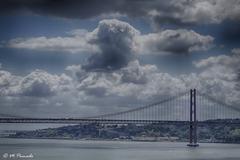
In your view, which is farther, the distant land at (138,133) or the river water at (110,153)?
the distant land at (138,133)

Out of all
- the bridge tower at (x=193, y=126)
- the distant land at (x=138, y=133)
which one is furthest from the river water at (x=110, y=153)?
the distant land at (x=138, y=133)

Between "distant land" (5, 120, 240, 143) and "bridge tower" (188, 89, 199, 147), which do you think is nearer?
"bridge tower" (188, 89, 199, 147)

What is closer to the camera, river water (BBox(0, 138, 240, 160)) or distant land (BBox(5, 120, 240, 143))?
river water (BBox(0, 138, 240, 160))

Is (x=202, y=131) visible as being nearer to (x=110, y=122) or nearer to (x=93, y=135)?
(x=93, y=135)

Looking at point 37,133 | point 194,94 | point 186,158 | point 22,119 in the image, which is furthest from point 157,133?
point 186,158

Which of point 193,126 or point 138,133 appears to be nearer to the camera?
point 193,126

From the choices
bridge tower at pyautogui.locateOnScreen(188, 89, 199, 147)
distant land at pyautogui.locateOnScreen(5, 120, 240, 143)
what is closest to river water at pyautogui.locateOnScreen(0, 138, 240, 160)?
bridge tower at pyautogui.locateOnScreen(188, 89, 199, 147)

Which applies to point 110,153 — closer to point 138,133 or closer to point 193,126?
point 193,126

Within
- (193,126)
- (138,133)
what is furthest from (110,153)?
(138,133)

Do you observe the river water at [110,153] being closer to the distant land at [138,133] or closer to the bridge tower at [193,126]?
the bridge tower at [193,126]

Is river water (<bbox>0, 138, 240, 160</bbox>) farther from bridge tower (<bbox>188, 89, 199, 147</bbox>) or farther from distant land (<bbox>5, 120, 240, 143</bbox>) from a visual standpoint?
distant land (<bbox>5, 120, 240, 143</bbox>)

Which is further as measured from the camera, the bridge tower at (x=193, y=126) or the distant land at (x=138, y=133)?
the distant land at (x=138, y=133)
